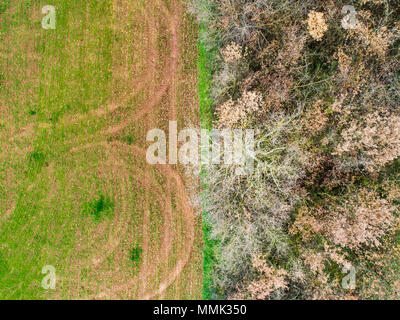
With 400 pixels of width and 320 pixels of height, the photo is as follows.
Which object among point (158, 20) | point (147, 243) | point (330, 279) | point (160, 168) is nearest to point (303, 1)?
point (158, 20)

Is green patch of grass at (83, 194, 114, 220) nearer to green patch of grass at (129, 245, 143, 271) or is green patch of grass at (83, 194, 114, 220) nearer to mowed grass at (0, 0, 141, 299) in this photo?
mowed grass at (0, 0, 141, 299)

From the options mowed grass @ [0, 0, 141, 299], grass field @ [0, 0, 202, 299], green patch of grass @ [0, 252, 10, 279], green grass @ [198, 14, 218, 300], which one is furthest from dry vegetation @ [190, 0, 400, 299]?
green patch of grass @ [0, 252, 10, 279]

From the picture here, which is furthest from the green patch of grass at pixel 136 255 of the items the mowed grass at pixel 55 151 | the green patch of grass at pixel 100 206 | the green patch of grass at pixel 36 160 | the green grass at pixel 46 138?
the green patch of grass at pixel 36 160

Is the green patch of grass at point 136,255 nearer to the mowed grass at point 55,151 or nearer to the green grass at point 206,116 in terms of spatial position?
the mowed grass at point 55,151

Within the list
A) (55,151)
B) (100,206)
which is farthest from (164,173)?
(55,151)
